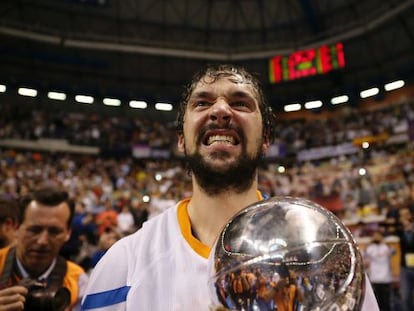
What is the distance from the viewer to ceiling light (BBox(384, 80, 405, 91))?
1834cm

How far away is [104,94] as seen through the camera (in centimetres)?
2134

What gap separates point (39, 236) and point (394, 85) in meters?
19.1

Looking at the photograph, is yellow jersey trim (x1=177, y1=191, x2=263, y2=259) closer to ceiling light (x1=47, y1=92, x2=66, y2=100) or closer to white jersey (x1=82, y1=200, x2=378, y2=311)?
white jersey (x1=82, y1=200, x2=378, y2=311)

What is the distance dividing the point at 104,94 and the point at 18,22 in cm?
520

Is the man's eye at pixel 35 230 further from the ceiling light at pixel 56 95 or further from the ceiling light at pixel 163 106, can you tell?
the ceiling light at pixel 163 106

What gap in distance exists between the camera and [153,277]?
1409 mm

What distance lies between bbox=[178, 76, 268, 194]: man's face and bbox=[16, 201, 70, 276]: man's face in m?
1.24

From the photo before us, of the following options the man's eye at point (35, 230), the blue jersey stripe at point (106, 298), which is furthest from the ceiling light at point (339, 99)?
the blue jersey stripe at point (106, 298)

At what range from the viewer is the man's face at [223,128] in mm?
1562

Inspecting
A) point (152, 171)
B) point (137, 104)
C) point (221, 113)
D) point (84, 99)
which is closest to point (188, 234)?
point (221, 113)

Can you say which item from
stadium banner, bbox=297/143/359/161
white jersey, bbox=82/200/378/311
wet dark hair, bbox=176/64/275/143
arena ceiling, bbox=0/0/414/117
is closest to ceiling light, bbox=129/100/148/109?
arena ceiling, bbox=0/0/414/117

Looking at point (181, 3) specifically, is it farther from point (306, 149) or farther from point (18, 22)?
point (306, 149)

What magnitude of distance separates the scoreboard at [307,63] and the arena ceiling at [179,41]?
900mm

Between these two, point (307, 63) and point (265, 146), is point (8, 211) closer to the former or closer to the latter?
point (265, 146)
